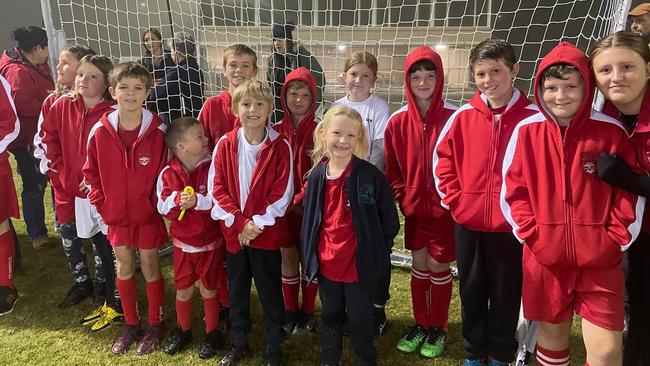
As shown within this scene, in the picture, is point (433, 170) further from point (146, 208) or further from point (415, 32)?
point (415, 32)

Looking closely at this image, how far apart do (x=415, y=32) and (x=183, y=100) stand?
13.5 feet

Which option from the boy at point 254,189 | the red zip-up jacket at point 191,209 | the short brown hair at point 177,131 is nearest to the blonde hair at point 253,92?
the boy at point 254,189

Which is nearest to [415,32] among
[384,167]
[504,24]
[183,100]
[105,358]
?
[504,24]

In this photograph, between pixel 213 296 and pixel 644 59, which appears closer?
pixel 644 59

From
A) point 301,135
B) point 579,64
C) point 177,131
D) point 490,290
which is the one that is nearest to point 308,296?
point 301,135

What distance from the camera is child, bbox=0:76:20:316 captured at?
2.90 m

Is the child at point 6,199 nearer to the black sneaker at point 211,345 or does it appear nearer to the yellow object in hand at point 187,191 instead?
the yellow object in hand at point 187,191

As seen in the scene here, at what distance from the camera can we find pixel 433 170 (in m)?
2.23

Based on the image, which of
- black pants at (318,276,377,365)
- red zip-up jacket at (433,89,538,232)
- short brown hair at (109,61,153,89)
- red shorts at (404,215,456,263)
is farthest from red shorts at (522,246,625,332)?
short brown hair at (109,61,153,89)

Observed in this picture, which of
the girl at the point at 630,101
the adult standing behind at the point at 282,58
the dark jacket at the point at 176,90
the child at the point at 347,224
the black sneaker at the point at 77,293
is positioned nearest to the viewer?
the girl at the point at 630,101

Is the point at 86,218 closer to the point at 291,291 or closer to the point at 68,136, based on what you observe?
the point at 68,136

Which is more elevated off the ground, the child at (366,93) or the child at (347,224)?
the child at (366,93)

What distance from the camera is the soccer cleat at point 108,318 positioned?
9.49ft

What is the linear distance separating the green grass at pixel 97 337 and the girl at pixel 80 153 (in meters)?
0.18
